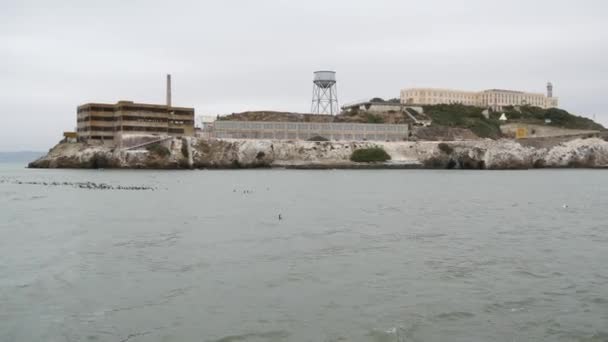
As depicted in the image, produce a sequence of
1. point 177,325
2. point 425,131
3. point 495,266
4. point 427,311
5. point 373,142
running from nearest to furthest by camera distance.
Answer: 1. point 177,325
2. point 427,311
3. point 495,266
4. point 373,142
5. point 425,131

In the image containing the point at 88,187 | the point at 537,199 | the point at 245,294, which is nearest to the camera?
the point at 245,294

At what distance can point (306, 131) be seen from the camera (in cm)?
12381

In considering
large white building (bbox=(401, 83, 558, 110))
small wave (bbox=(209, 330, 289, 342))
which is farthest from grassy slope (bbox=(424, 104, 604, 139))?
small wave (bbox=(209, 330, 289, 342))

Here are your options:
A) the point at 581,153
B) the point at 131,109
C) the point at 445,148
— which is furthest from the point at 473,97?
the point at 131,109

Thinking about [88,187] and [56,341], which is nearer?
[56,341]

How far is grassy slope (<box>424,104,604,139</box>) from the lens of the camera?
14488cm

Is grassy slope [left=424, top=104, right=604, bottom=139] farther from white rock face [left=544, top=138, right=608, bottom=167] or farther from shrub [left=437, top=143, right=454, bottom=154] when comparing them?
shrub [left=437, top=143, right=454, bottom=154]

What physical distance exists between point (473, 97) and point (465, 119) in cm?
4275

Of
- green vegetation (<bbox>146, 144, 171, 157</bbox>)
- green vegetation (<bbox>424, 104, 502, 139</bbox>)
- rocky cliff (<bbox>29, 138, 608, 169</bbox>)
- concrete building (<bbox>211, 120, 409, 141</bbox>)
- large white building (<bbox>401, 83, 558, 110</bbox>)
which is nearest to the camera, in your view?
green vegetation (<bbox>146, 144, 171, 157</bbox>)

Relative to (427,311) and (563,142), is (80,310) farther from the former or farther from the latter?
(563,142)

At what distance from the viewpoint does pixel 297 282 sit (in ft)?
52.9

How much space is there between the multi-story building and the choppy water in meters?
80.2

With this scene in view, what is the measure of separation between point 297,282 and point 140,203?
24956 mm

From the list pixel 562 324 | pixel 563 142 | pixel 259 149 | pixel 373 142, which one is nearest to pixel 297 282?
pixel 562 324
